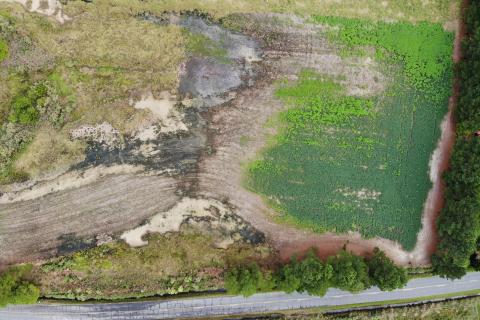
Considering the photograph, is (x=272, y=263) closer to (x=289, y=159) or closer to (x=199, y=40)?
(x=289, y=159)

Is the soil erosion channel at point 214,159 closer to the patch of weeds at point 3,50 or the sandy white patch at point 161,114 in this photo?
the sandy white patch at point 161,114

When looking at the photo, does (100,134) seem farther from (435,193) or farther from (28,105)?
(435,193)

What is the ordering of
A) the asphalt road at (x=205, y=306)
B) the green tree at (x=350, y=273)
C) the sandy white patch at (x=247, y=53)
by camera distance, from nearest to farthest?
the green tree at (x=350, y=273) → the asphalt road at (x=205, y=306) → the sandy white patch at (x=247, y=53)

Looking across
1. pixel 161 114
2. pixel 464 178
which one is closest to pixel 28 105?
pixel 161 114

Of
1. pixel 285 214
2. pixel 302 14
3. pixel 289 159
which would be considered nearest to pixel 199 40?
pixel 302 14

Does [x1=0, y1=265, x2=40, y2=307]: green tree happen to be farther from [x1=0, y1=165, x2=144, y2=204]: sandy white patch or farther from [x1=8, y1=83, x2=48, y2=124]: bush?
[x1=8, y1=83, x2=48, y2=124]: bush

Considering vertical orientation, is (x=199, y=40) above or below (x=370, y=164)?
above

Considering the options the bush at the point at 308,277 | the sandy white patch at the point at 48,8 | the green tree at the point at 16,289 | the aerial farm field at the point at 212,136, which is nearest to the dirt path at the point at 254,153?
the aerial farm field at the point at 212,136

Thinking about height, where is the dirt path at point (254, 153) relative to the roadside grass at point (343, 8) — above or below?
below
